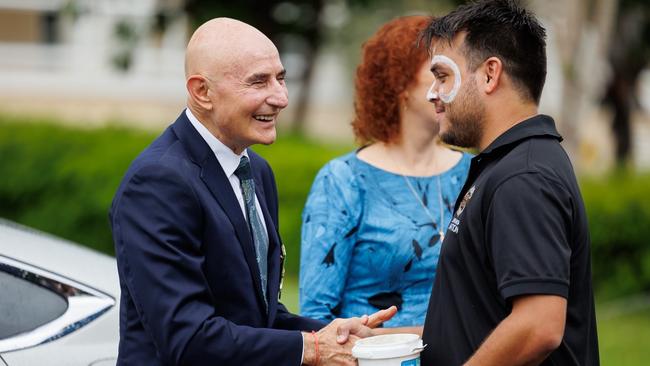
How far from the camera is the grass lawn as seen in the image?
831cm

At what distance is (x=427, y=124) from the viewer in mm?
4270

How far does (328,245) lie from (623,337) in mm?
5961

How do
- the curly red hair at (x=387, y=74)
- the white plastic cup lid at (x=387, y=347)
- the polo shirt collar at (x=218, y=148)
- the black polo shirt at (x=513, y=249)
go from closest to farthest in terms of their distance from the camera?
the black polo shirt at (x=513, y=249)
the white plastic cup lid at (x=387, y=347)
the polo shirt collar at (x=218, y=148)
the curly red hair at (x=387, y=74)

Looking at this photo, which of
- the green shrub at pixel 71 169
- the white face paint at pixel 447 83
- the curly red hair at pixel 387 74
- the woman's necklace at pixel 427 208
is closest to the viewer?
the white face paint at pixel 447 83

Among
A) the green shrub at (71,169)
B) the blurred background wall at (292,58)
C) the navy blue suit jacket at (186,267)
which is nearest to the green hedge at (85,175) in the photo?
the green shrub at (71,169)

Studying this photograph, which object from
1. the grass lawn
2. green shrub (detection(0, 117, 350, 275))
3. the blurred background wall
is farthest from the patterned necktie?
green shrub (detection(0, 117, 350, 275))

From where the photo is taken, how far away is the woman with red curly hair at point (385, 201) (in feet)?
13.1

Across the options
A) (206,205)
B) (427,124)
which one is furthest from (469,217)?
(427,124)

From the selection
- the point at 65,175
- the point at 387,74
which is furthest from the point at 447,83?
the point at 65,175

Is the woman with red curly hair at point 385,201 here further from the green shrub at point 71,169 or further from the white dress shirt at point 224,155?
the green shrub at point 71,169

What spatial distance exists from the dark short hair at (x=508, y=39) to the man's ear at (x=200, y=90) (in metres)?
0.72

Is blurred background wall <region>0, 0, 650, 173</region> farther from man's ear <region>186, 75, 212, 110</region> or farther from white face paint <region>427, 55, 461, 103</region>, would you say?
man's ear <region>186, 75, 212, 110</region>

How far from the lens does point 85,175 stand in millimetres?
12648

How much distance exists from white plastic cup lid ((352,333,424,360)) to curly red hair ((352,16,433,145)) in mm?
1513
